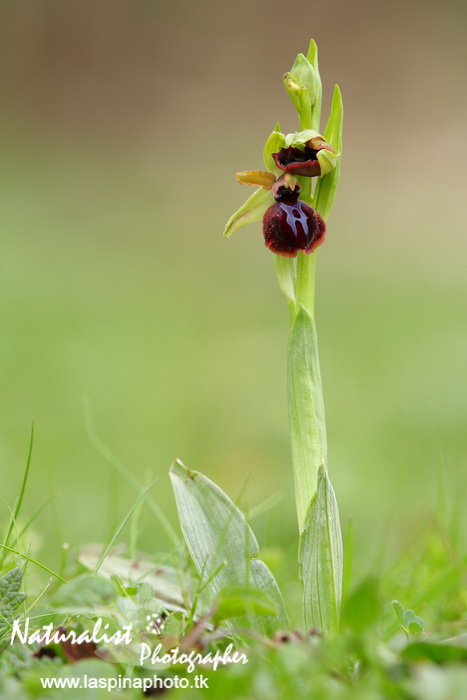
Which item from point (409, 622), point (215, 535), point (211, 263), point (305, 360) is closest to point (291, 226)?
point (305, 360)

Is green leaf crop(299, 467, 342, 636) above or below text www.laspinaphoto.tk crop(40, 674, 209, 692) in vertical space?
above

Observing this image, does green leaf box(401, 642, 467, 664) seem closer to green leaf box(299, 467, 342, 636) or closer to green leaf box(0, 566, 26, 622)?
green leaf box(299, 467, 342, 636)

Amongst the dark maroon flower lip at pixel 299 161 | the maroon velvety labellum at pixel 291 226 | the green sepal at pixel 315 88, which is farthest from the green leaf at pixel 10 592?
the green sepal at pixel 315 88

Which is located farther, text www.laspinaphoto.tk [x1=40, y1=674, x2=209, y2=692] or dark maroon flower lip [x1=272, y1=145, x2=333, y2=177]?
dark maroon flower lip [x1=272, y1=145, x2=333, y2=177]

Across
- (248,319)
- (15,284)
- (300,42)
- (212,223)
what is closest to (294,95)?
(248,319)

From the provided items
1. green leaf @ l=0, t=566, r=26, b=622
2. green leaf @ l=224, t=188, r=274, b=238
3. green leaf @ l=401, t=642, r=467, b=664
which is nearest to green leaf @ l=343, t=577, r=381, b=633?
green leaf @ l=401, t=642, r=467, b=664

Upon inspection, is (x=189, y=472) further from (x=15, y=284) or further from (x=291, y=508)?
(x=15, y=284)

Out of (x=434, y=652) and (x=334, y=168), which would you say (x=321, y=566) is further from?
(x=334, y=168)
